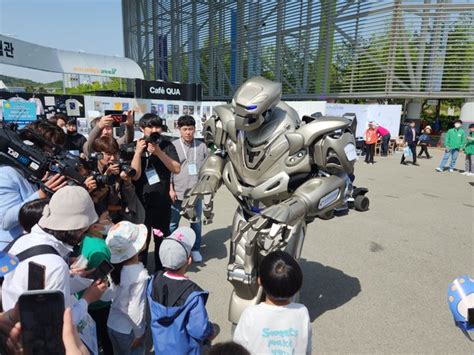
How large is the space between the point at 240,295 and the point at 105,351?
974mm

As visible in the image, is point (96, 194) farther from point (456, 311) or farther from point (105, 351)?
point (456, 311)

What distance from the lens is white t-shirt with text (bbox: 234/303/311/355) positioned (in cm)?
152

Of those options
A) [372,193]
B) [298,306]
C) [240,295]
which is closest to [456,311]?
[298,306]

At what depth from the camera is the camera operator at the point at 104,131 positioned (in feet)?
9.83

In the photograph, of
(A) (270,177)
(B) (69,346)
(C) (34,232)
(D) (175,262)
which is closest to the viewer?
(B) (69,346)

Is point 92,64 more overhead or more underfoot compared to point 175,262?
more overhead

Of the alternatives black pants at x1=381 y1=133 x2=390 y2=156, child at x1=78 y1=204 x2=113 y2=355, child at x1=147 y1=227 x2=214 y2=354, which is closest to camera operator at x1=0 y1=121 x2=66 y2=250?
child at x1=78 y1=204 x2=113 y2=355

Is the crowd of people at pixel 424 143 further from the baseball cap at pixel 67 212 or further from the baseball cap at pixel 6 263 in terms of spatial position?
the baseball cap at pixel 6 263

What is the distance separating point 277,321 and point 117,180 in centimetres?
175

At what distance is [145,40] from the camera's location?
97.9ft

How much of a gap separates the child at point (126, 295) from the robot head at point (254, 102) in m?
1.02

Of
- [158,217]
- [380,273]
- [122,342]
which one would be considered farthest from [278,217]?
[380,273]

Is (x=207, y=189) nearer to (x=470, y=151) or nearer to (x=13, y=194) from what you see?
(x=13, y=194)

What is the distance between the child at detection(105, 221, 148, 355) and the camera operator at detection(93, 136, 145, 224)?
0.72 metres
